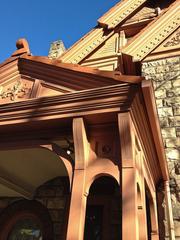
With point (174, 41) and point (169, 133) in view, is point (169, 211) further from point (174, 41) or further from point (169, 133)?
point (174, 41)

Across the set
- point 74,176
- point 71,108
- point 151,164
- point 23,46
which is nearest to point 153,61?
point 151,164

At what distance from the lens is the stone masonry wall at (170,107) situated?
4373 mm

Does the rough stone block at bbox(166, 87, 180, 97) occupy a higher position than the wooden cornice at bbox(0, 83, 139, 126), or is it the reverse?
the rough stone block at bbox(166, 87, 180, 97)

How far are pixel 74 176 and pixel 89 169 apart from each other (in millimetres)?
159

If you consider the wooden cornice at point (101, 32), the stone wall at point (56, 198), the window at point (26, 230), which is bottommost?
the window at point (26, 230)

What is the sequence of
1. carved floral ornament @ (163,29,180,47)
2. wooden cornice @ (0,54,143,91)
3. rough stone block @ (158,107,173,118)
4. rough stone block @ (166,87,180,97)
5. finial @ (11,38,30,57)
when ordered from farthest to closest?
carved floral ornament @ (163,29,180,47)
rough stone block @ (166,87,180,97)
rough stone block @ (158,107,173,118)
finial @ (11,38,30,57)
wooden cornice @ (0,54,143,91)

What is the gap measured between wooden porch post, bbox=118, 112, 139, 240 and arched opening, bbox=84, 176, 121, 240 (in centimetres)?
212

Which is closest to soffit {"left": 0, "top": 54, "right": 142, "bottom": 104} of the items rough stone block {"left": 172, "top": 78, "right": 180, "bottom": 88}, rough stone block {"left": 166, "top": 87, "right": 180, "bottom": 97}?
rough stone block {"left": 166, "top": 87, "right": 180, "bottom": 97}

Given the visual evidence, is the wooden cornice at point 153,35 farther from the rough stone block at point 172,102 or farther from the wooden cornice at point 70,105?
the wooden cornice at point 70,105

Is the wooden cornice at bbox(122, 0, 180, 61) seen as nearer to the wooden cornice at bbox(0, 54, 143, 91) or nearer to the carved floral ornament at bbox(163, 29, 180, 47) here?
the carved floral ornament at bbox(163, 29, 180, 47)

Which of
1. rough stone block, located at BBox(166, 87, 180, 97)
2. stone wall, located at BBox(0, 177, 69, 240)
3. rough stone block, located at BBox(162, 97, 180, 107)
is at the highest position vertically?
rough stone block, located at BBox(166, 87, 180, 97)

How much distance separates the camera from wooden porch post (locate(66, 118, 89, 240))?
2.34 m

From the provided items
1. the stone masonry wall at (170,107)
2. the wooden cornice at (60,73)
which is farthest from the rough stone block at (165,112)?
the wooden cornice at (60,73)

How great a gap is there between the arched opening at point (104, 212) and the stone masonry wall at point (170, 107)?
2.91 ft
